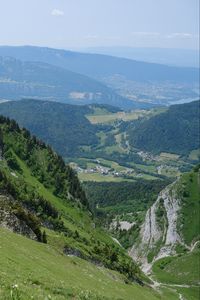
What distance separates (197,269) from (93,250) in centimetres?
4382

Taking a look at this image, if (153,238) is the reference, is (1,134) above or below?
above

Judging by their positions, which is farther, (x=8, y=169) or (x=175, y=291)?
(x=8, y=169)

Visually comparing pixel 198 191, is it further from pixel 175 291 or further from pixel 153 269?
pixel 175 291

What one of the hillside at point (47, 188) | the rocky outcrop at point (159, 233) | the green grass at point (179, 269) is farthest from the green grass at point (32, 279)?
the rocky outcrop at point (159, 233)

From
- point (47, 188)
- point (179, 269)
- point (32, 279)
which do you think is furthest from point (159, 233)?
point (32, 279)

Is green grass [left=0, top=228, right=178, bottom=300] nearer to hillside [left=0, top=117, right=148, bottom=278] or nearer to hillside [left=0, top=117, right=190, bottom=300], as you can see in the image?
hillside [left=0, top=117, right=190, bottom=300]

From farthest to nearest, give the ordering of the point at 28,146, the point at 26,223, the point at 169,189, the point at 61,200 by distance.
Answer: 1. the point at 169,189
2. the point at 28,146
3. the point at 61,200
4. the point at 26,223

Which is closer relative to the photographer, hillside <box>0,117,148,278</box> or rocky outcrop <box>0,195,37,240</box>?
rocky outcrop <box>0,195,37,240</box>

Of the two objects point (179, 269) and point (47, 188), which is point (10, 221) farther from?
point (47, 188)

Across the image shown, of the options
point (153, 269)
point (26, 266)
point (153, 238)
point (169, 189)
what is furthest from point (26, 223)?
point (169, 189)

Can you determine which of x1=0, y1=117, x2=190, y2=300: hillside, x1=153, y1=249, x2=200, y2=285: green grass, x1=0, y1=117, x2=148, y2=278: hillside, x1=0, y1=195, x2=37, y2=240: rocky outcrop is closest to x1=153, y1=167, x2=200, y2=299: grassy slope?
x1=153, y1=249, x2=200, y2=285: green grass

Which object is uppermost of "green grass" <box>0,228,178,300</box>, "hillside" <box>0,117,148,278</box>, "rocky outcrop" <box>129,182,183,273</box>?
"green grass" <box>0,228,178,300</box>

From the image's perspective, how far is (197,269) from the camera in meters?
121

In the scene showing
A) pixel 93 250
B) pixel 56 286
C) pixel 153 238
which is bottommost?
pixel 153 238
